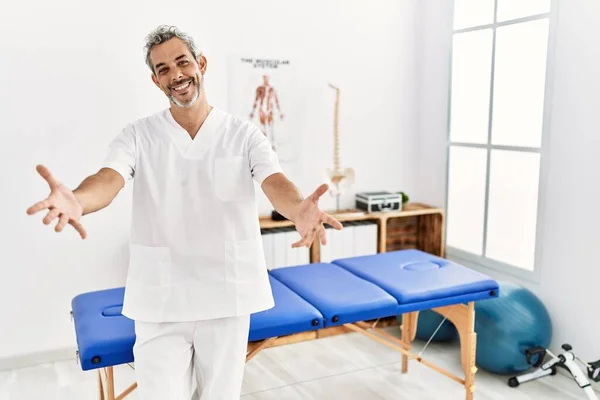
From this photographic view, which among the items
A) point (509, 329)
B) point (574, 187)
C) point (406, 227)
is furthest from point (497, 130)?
point (509, 329)

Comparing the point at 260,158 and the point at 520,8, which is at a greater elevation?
the point at 520,8

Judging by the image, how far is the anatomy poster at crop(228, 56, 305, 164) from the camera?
353 cm

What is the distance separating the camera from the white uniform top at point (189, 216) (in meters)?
1.78

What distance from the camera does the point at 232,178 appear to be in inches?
70.7

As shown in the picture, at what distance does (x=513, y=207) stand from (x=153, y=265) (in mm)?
2336

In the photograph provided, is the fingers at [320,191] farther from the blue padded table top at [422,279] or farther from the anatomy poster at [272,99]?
the anatomy poster at [272,99]

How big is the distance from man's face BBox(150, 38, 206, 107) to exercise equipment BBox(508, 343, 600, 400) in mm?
2189

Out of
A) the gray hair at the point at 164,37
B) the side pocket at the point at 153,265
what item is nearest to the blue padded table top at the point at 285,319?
the side pocket at the point at 153,265

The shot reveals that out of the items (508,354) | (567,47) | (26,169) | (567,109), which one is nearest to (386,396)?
(508,354)

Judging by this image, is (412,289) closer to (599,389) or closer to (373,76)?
(599,389)

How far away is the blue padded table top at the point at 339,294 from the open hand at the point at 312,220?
96 cm

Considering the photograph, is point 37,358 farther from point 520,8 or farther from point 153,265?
point 520,8

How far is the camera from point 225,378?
1840 mm

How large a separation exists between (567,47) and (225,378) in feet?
7.75
